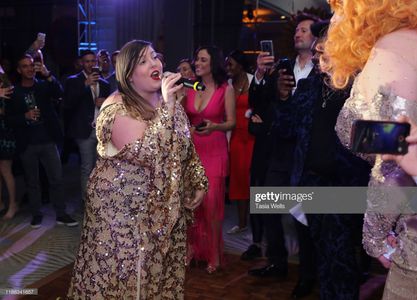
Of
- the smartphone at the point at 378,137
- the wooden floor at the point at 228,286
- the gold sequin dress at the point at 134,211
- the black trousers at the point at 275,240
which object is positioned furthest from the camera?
the black trousers at the point at 275,240

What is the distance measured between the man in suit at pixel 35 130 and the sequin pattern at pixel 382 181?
3.47 m

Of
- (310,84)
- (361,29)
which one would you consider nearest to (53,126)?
(310,84)

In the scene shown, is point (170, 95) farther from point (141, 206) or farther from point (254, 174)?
point (254, 174)

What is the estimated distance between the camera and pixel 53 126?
4.55m

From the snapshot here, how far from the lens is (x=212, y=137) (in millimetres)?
3703

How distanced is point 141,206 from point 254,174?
1.70 metres

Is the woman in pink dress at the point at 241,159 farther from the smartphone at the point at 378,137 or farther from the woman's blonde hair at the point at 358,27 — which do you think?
the smartphone at the point at 378,137

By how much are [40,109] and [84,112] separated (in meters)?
0.42

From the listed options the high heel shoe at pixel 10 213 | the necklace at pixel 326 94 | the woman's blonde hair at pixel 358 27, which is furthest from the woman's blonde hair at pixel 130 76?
the high heel shoe at pixel 10 213

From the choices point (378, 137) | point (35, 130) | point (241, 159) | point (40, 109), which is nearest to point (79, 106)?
point (40, 109)

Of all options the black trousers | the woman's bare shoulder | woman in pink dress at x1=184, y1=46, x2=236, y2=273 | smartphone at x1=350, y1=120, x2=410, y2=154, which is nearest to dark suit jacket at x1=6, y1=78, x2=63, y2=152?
woman in pink dress at x1=184, y1=46, x2=236, y2=273

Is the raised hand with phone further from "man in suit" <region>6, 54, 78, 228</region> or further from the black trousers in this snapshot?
"man in suit" <region>6, 54, 78, 228</region>

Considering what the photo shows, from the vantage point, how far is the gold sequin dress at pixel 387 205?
1.20 meters

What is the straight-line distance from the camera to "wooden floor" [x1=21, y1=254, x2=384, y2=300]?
10.3 feet
